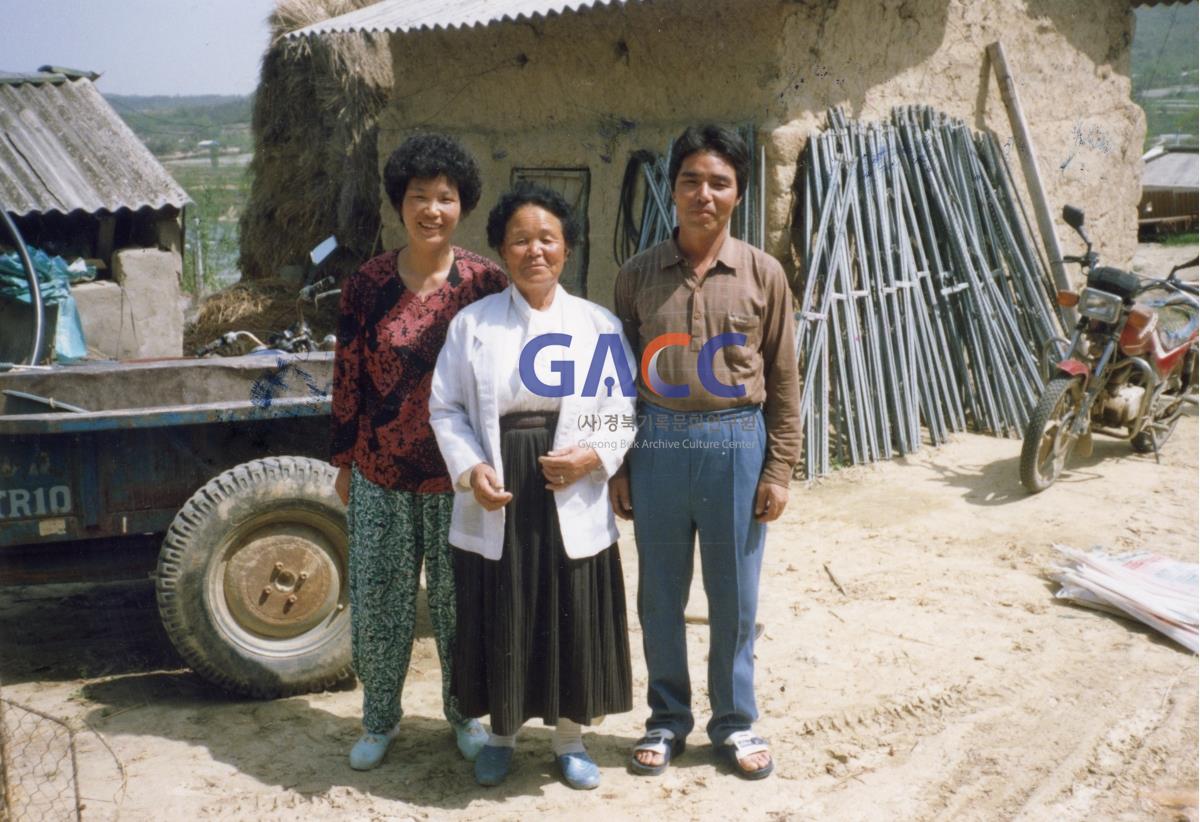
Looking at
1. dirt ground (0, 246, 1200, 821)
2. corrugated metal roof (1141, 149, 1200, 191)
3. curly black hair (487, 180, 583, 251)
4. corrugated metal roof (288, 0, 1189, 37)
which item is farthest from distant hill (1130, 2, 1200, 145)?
curly black hair (487, 180, 583, 251)

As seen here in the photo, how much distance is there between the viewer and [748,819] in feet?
9.55

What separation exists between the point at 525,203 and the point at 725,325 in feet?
2.02

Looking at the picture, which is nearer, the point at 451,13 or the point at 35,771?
the point at 35,771

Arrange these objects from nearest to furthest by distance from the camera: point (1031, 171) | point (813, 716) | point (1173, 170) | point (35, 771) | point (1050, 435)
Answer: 1. point (35, 771)
2. point (813, 716)
3. point (1050, 435)
4. point (1031, 171)
5. point (1173, 170)

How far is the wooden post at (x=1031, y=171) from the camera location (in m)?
7.10

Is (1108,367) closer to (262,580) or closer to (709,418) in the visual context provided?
(709,418)

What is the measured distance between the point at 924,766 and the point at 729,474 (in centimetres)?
111

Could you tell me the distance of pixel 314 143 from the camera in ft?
34.3

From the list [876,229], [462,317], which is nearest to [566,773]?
[462,317]

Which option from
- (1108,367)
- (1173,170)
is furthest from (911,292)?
(1173,170)

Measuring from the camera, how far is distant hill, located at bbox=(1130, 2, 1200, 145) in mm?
34688

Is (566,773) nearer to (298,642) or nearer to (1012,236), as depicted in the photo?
(298,642)

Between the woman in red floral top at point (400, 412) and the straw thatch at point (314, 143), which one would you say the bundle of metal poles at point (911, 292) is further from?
the straw thatch at point (314, 143)

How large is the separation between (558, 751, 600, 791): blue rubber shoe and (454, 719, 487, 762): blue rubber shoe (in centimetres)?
27
